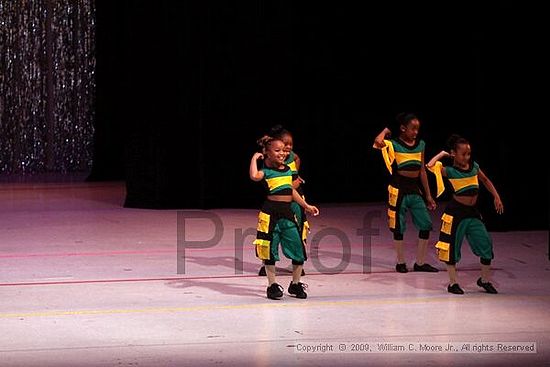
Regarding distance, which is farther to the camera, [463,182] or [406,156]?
[406,156]

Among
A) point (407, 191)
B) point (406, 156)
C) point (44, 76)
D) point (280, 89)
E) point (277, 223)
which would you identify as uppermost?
point (44, 76)

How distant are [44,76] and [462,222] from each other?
549 inches

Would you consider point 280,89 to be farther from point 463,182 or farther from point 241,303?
point 241,303

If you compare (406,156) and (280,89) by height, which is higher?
(280,89)

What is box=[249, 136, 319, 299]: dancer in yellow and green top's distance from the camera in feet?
29.8

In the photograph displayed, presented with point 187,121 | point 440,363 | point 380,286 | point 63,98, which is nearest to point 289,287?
point 380,286

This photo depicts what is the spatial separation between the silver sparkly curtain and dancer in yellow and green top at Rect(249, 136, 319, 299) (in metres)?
13.1

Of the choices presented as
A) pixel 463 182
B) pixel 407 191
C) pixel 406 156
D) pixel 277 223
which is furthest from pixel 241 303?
pixel 406 156

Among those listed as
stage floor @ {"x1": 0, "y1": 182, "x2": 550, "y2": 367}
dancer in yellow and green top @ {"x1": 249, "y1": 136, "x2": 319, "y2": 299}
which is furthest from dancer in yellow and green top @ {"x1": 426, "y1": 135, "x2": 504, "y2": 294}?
dancer in yellow and green top @ {"x1": 249, "y1": 136, "x2": 319, "y2": 299}

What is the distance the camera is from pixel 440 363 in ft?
22.1

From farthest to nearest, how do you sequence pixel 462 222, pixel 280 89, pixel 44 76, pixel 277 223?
pixel 44 76 → pixel 280 89 → pixel 462 222 → pixel 277 223

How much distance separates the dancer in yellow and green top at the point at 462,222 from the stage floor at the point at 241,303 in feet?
0.76

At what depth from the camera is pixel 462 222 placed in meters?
9.27

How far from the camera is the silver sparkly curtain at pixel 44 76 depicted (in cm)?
2139
